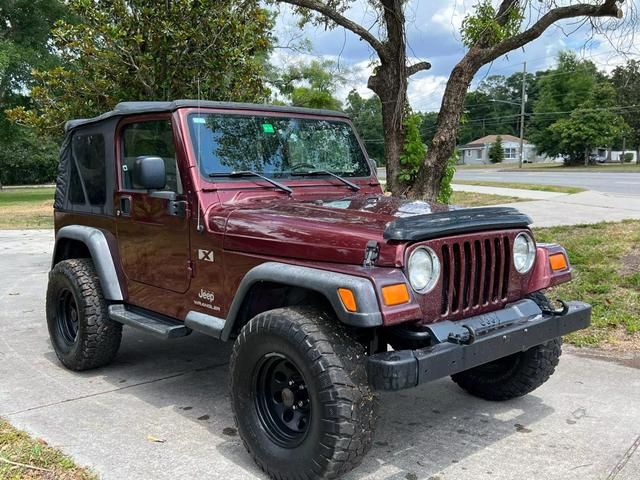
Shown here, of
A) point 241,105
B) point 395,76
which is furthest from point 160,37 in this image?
point 241,105

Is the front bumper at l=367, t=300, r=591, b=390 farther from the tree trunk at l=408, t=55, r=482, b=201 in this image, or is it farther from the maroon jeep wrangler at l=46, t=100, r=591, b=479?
the tree trunk at l=408, t=55, r=482, b=201

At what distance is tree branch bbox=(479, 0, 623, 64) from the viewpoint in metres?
6.52

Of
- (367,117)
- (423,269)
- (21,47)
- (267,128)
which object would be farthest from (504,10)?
(21,47)

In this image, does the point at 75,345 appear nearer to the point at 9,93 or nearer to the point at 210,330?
the point at 210,330

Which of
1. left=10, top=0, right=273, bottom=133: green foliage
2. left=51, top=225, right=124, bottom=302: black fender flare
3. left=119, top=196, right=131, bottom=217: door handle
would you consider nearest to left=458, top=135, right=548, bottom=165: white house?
left=10, top=0, right=273, bottom=133: green foliage

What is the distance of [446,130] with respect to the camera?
701cm

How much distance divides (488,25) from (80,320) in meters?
5.00

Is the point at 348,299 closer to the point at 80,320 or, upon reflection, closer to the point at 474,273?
the point at 474,273

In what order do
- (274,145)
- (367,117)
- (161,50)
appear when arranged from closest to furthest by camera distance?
(274,145)
(161,50)
(367,117)

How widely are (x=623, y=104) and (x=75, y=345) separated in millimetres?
66717

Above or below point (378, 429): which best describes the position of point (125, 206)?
above

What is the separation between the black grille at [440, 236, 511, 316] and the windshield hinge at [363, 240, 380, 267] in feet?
1.17

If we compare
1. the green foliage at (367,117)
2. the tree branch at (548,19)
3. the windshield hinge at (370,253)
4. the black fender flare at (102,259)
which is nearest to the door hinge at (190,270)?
the black fender flare at (102,259)

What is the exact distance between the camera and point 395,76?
7.61 m
